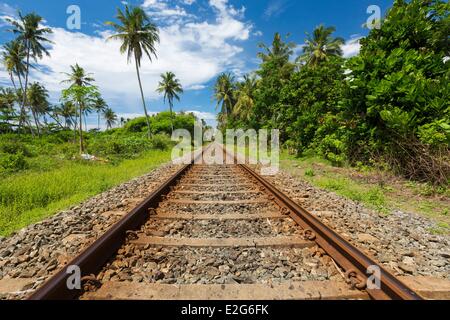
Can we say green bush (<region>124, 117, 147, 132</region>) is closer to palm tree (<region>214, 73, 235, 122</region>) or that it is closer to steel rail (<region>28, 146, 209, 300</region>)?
palm tree (<region>214, 73, 235, 122</region>)

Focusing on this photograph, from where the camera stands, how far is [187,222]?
3309 millimetres

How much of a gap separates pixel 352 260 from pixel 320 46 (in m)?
35.5

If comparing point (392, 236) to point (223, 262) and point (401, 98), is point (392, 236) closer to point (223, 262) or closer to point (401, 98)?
point (223, 262)

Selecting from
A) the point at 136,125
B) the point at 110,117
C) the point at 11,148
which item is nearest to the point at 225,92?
the point at 136,125

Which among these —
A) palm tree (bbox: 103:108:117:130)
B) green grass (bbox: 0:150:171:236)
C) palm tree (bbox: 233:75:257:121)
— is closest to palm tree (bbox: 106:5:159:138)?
palm tree (bbox: 233:75:257:121)

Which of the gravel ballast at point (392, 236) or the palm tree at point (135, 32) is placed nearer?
the gravel ballast at point (392, 236)

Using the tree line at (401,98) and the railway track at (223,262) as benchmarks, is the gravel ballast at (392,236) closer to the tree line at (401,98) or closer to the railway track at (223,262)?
the railway track at (223,262)

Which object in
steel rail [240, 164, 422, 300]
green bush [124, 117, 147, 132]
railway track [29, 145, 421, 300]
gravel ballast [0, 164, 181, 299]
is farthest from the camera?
green bush [124, 117, 147, 132]

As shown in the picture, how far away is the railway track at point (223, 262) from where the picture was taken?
1.82 m

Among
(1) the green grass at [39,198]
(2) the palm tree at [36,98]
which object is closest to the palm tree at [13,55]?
(2) the palm tree at [36,98]

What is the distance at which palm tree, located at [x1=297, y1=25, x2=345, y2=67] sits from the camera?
31125mm

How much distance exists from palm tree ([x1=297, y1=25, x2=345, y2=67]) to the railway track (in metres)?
33.0

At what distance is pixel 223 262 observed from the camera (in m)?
2.29
